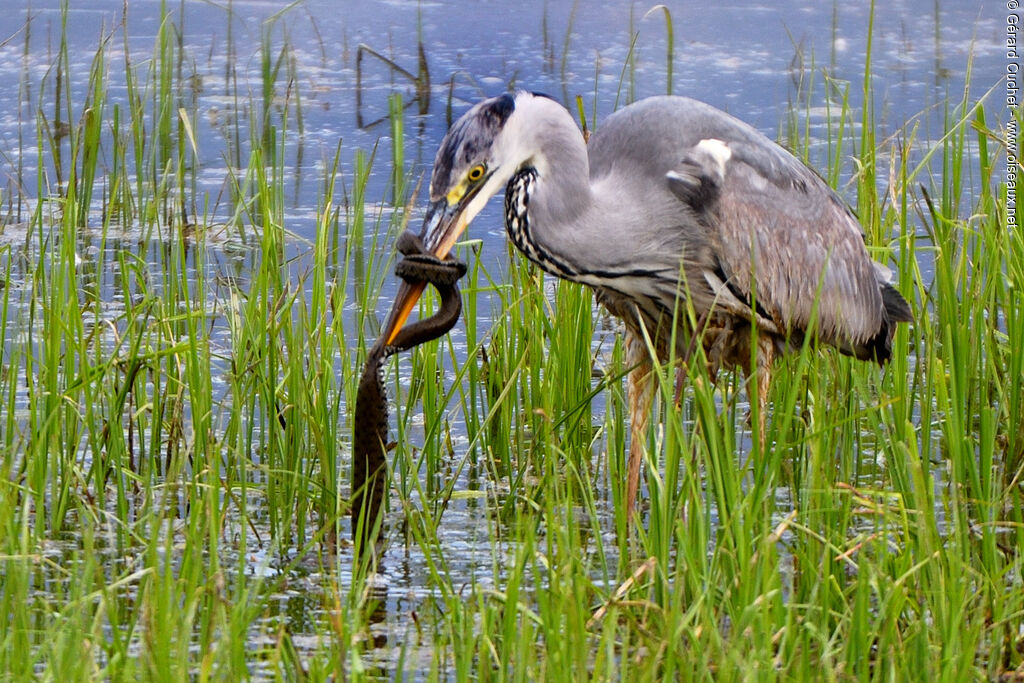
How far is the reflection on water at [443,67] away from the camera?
21.0ft

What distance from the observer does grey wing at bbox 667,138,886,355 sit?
12.9ft

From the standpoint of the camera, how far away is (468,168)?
11.0 ft

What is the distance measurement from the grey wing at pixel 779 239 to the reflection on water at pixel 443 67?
5.41ft

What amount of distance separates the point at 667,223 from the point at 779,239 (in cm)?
42

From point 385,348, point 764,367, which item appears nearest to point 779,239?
point 764,367

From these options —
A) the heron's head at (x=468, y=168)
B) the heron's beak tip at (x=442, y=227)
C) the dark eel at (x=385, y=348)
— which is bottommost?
the dark eel at (x=385, y=348)

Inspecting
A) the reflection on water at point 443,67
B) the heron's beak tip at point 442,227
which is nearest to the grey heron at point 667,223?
the heron's beak tip at point 442,227

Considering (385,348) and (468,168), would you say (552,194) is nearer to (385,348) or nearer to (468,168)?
(468,168)

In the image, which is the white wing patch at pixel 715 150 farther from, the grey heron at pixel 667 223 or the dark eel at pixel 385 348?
the dark eel at pixel 385 348

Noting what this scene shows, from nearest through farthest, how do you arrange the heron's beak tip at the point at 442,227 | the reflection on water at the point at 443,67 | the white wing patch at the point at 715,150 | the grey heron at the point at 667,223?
the heron's beak tip at the point at 442,227, the grey heron at the point at 667,223, the white wing patch at the point at 715,150, the reflection on water at the point at 443,67

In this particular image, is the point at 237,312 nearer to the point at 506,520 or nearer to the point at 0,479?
the point at 506,520

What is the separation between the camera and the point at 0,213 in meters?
5.46

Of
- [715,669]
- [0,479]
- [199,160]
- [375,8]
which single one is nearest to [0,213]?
[199,160]

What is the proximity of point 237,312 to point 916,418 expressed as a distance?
6.58 ft
